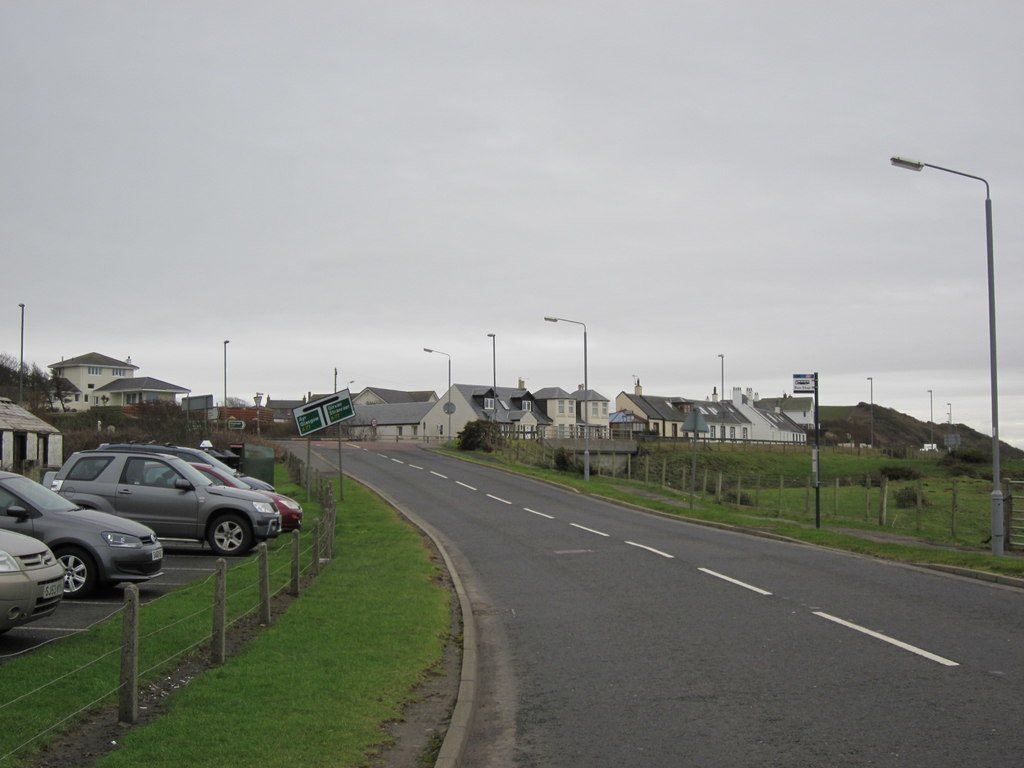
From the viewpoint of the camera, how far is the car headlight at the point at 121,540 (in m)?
11.8

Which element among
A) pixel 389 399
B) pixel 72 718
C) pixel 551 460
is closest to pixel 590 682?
pixel 72 718

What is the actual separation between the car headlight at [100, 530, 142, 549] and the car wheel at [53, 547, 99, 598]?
0.31 metres

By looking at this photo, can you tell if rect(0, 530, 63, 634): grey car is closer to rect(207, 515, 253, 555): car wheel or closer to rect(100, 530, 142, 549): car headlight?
rect(100, 530, 142, 549): car headlight

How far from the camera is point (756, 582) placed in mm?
14320

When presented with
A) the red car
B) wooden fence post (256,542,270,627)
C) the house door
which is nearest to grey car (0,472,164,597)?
wooden fence post (256,542,270,627)

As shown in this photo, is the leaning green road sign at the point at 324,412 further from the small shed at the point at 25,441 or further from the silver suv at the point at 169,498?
the small shed at the point at 25,441

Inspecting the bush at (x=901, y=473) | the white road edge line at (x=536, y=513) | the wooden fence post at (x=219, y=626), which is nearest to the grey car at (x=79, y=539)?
the wooden fence post at (x=219, y=626)

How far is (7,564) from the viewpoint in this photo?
8.62m

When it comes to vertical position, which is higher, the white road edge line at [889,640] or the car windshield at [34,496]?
the car windshield at [34,496]

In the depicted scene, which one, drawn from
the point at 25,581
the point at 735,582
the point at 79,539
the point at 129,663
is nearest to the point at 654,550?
the point at 735,582

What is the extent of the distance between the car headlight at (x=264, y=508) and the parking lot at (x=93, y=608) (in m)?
1.20

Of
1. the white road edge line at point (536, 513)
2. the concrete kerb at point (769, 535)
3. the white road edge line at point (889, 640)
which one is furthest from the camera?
the white road edge line at point (536, 513)

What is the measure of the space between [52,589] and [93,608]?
252cm

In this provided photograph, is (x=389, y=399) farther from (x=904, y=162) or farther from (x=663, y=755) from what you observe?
(x=663, y=755)
